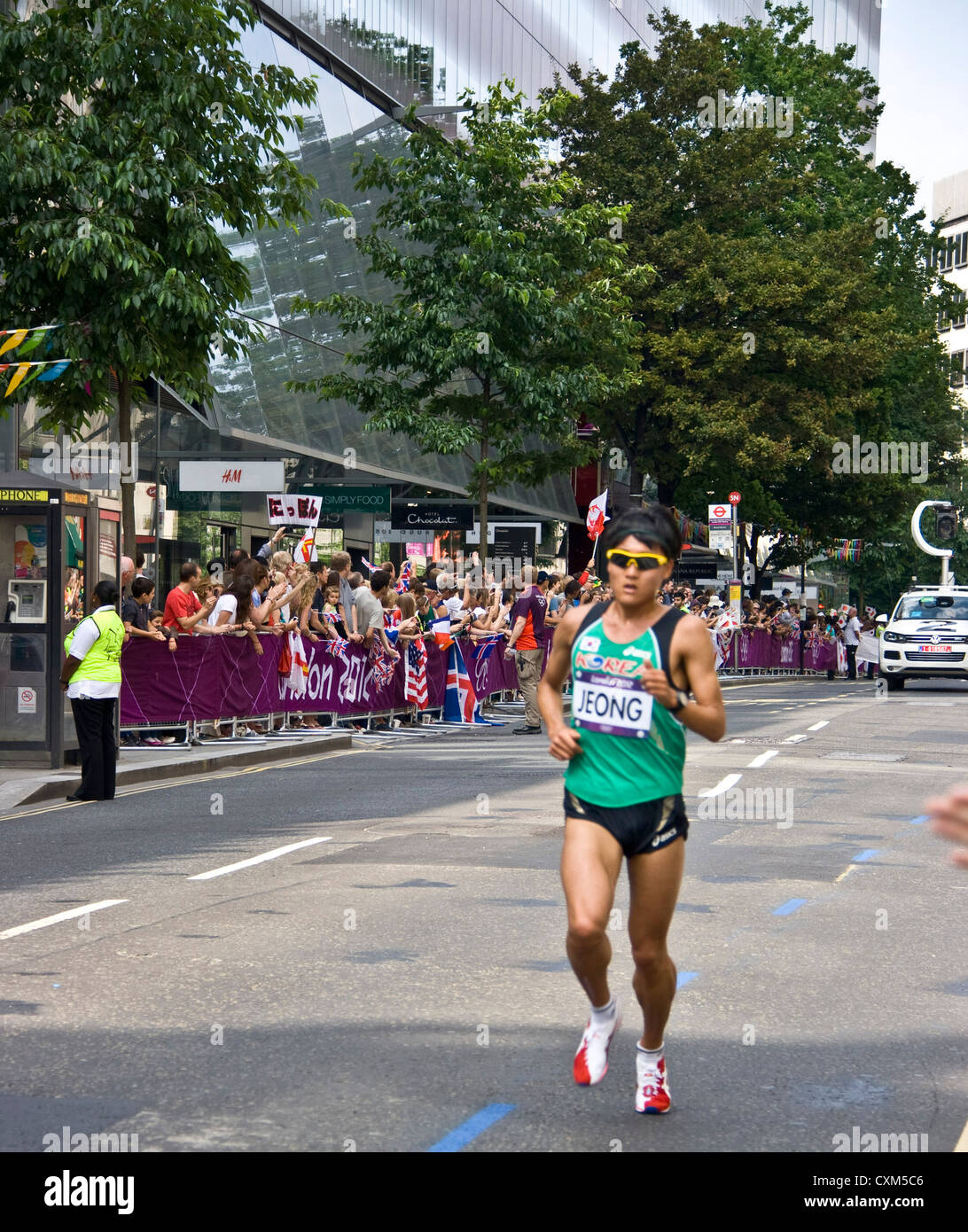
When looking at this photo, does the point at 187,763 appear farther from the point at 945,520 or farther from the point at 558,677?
the point at 945,520

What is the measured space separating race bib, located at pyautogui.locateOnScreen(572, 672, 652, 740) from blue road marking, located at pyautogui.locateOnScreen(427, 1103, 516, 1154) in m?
1.18

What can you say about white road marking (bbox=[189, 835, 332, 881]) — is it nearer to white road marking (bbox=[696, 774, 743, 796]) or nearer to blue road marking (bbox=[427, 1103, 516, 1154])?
white road marking (bbox=[696, 774, 743, 796])

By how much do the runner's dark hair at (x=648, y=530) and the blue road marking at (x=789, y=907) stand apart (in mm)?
3983

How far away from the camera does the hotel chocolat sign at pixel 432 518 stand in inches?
1453

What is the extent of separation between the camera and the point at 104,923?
8.61 metres

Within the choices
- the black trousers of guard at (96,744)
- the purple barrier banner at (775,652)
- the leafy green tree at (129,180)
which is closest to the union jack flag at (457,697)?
the leafy green tree at (129,180)

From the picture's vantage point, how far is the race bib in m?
5.39

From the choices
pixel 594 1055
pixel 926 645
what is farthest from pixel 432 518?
pixel 594 1055

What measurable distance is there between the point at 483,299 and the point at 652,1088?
25.6m

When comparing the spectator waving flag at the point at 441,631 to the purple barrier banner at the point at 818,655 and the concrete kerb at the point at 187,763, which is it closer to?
the concrete kerb at the point at 187,763

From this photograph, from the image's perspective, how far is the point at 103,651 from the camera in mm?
14578

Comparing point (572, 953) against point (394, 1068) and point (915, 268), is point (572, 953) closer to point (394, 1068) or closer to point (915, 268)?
point (394, 1068)

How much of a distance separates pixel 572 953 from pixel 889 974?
107 inches

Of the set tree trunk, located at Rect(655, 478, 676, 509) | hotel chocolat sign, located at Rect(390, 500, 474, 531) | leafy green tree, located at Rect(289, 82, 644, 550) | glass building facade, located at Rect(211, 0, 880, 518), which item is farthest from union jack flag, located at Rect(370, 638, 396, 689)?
tree trunk, located at Rect(655, 478, 676, 509)
